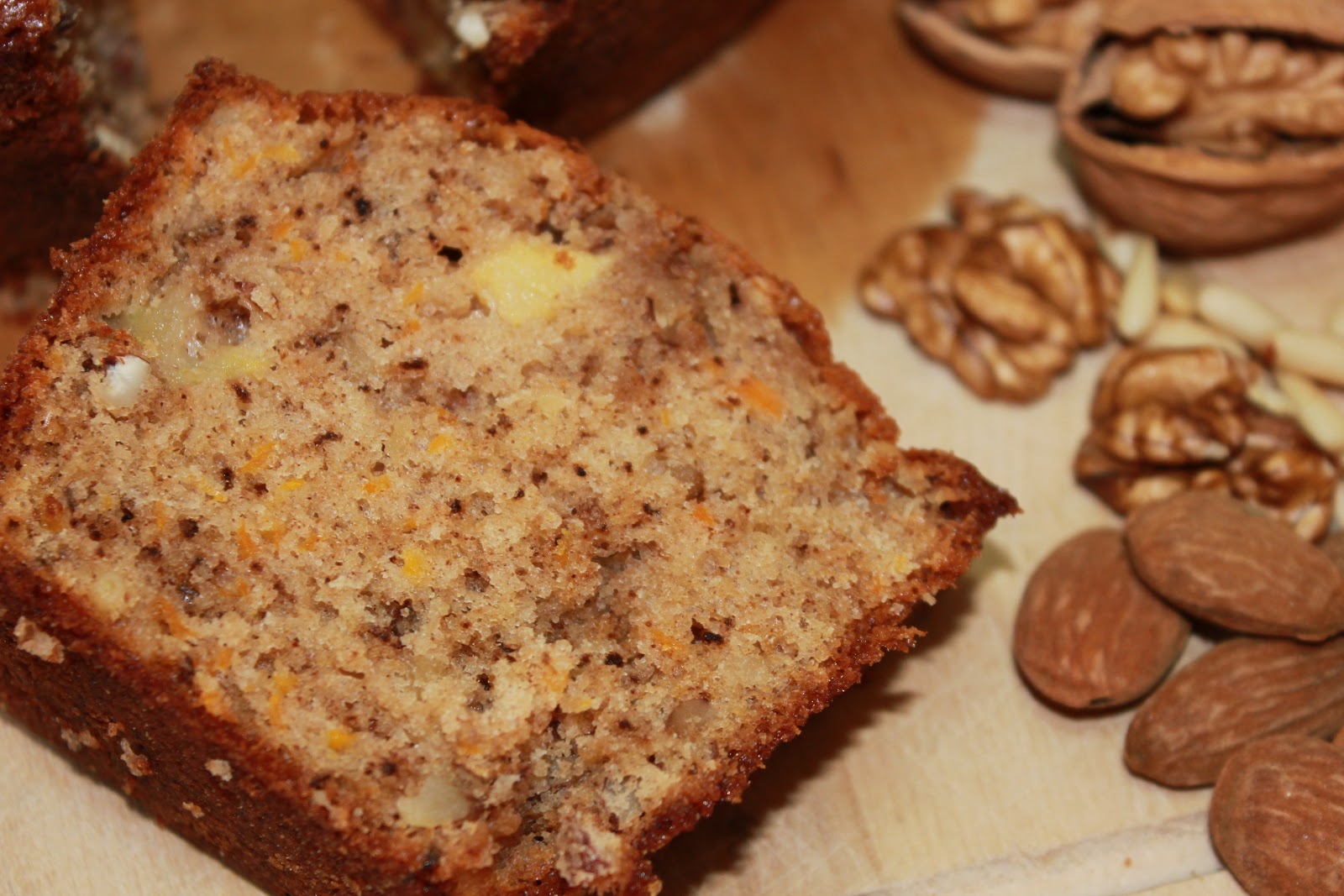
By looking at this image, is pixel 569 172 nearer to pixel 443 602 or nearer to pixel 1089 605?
pixel 443 602

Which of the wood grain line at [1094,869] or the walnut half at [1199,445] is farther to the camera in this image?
the walnut half at [1199,445]

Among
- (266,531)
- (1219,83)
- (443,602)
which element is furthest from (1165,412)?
(266,531)

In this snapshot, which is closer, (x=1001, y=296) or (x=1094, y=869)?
(x=1094, y=869)

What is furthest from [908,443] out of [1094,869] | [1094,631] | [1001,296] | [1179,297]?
[1094,869]

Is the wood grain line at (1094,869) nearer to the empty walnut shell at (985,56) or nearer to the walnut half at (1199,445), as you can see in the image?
the walnut half at (1199,445)

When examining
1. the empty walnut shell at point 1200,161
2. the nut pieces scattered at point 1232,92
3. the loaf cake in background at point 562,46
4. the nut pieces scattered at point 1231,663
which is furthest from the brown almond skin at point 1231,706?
the loaf cake in background at point 562,46

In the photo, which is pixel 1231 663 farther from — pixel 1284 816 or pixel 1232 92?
pixel 1232 92
